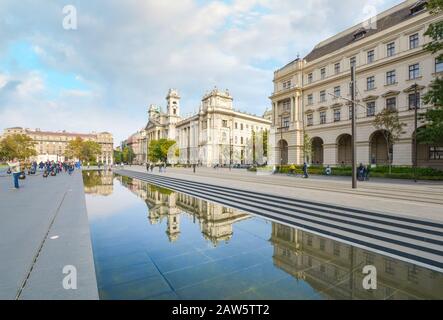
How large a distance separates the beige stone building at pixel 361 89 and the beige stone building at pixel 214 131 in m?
25.4

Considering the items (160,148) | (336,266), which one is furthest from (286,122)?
(160,148)

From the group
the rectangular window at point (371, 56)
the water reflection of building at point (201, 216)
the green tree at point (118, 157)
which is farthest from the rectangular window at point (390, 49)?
the green tree at point (118, 157)

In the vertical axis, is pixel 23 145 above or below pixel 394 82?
below

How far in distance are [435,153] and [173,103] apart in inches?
3625

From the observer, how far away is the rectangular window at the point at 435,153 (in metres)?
25.7

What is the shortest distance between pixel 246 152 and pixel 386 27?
5653 centimetres

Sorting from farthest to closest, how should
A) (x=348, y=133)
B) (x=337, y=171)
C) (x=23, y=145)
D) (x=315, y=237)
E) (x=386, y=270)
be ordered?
1. (x=23, y=145)
2. (x=348, y=133)
3. (x=337, y=171)
4. (x=315, y=237)
5. (x=386, y=270)

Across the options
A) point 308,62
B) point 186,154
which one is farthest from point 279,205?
point 186,154

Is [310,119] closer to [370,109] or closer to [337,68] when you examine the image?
[337,68]

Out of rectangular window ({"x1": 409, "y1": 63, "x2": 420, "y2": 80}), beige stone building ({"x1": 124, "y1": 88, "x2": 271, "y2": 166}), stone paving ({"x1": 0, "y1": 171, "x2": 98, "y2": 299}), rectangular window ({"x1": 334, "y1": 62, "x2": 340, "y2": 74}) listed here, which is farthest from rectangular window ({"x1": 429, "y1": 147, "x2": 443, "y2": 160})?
beige stone building ({"x1": 124, "y1": 88, "x2": 271, "y2": 166})

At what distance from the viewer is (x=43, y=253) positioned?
15.7 ft

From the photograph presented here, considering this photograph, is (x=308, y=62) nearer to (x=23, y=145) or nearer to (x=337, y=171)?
(x=337, y=171)

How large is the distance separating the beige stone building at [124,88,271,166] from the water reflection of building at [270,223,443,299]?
56536mm
